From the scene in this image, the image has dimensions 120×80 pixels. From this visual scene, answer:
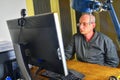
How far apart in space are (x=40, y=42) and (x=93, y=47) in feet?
3.64

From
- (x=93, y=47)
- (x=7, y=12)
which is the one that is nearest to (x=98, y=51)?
(x=93, y=47)

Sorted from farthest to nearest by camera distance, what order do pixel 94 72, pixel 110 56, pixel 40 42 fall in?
pixel 110 56, pixel 94 72, pixel 40 42

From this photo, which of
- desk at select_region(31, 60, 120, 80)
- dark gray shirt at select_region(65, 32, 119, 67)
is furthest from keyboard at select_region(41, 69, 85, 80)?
dark gray shirt at select_region(65, 32, 119, 67)

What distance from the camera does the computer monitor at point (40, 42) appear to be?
34.6 inches

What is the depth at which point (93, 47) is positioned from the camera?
2012 mm

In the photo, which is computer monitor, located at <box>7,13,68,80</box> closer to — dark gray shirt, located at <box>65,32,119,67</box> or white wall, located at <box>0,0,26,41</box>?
white wall, located at <box>0,0,26,41</box>

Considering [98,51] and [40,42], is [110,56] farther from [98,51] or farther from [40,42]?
[40,42]

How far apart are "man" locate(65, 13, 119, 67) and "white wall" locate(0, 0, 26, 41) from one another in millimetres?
710

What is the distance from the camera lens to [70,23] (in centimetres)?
329

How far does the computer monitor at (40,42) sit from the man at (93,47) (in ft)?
3.15

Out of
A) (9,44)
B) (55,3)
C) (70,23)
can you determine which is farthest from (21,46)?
(70,23)

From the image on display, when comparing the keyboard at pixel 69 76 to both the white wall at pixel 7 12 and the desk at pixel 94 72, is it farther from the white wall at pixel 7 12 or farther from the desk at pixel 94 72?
the white wall at pixel 7 12

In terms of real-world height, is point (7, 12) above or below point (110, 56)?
above

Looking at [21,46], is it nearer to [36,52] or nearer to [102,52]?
[36,52]
